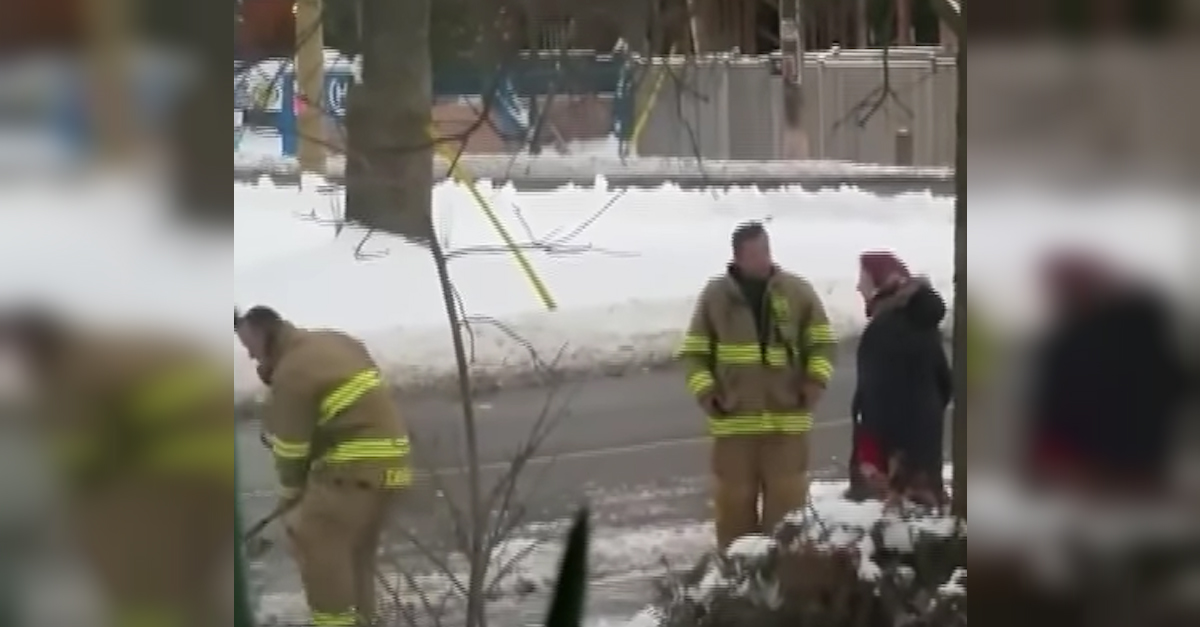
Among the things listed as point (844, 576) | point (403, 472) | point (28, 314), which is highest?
point (28, 314)

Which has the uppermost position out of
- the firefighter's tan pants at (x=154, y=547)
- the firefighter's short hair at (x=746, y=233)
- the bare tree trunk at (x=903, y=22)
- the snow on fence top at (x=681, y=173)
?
the bare tree trunk at (x=903, y=22)

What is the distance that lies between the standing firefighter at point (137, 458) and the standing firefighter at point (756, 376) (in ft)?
2.35

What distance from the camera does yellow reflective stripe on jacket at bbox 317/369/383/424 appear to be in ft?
4.48

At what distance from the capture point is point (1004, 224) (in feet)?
3.16

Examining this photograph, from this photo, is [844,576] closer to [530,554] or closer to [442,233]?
[530,554]

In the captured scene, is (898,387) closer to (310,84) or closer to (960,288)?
(960,288)

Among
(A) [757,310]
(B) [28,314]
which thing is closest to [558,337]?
(A) [757,310]

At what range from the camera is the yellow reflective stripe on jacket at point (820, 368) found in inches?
57.4

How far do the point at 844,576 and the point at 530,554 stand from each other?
37 cm

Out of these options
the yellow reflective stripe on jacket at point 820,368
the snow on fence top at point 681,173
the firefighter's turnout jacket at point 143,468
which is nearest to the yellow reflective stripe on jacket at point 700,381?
the yellow reflective stripe on jacket at point 820,368

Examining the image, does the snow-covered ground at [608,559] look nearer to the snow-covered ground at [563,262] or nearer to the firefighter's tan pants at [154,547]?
the snow-covered ground at [563,262]

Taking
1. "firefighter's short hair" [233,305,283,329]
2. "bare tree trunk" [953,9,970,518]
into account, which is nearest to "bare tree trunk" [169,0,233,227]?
"firefighter's short hair" [233,305,283,329]

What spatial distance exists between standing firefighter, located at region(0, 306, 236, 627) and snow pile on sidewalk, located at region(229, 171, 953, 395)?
1.73 ft

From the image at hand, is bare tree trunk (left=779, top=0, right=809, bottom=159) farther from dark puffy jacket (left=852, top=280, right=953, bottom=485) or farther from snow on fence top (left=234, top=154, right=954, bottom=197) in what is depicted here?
dark puffy jacket (left=852, top=280, right=953, bottom=485)
